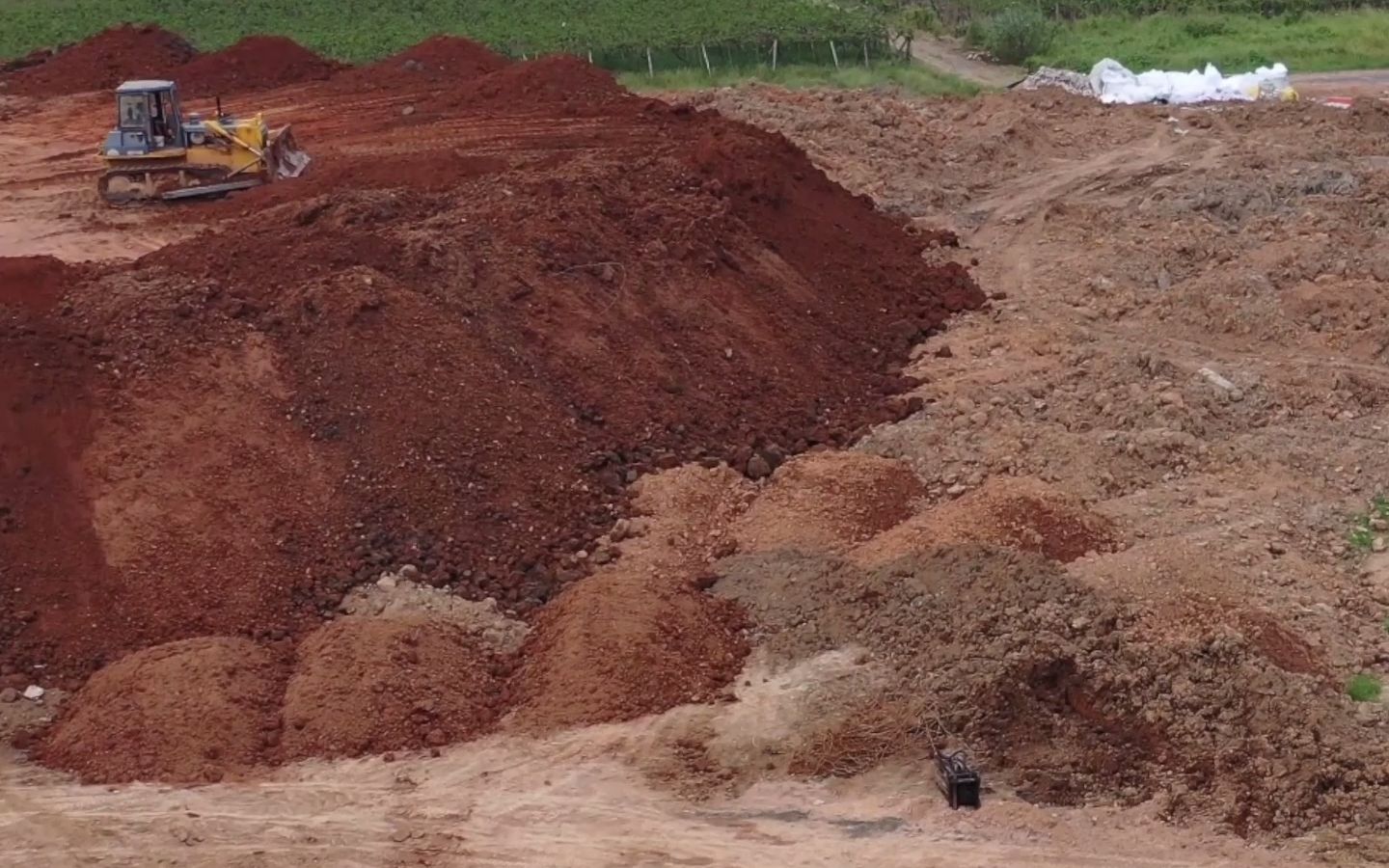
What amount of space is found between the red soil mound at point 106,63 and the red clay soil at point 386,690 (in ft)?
70.6

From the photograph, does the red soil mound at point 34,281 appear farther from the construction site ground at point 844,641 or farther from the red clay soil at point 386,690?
the red clay soil at point 386,690

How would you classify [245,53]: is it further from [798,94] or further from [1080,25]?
[1080,25]

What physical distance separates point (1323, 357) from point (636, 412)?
7649 millimetres

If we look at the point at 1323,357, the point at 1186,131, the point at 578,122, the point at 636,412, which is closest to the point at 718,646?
the point at 636,412

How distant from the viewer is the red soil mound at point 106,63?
30.5 meters

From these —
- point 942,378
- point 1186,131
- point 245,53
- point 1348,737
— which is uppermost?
point 245,53

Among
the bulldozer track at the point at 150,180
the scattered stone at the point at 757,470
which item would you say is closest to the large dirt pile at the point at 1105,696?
the scattered stone at the point at 757,470

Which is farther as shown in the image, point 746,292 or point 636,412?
point 746,292

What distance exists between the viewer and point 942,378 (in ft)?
55.8

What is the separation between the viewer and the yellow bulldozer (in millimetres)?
22156

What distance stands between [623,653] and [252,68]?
2206 cm

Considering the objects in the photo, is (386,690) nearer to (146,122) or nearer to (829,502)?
(829,502)

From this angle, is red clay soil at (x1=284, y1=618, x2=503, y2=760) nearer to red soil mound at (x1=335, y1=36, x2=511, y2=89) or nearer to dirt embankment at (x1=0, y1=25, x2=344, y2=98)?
red soil mound at (x1=335, y1=36, x2=511, y2=89)

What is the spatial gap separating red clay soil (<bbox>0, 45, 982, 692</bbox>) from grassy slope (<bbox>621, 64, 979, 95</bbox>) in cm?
1143
